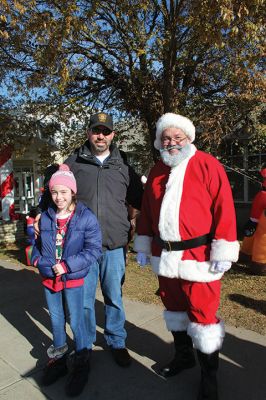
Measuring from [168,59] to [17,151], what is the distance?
357cm

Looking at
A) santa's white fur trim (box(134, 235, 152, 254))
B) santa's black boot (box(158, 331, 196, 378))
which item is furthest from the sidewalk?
santa's white fur trim (box(134, 235, 152, 254))

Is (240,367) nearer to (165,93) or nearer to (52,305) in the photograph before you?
(52,305)

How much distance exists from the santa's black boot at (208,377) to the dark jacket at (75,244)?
1.04 meters

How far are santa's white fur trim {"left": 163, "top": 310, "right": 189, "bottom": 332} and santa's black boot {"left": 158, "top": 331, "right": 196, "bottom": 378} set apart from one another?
0.34ft

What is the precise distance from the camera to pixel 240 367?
2.96 meters

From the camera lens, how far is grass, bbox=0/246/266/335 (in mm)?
3897

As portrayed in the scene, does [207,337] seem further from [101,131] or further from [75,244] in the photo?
[101,131]

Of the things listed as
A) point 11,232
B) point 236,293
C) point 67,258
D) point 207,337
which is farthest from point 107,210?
point 11,232

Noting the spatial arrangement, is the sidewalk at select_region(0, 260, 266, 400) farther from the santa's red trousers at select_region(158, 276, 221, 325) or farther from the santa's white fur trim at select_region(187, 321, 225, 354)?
the santa's red trousers at select_region(158, 276, 221, 325)

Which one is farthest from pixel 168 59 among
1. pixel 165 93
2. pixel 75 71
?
pixel 75 71

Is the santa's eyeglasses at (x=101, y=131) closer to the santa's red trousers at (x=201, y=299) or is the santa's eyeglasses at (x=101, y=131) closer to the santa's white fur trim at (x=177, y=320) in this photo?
the santa's red trousers at (x=201, y=299)

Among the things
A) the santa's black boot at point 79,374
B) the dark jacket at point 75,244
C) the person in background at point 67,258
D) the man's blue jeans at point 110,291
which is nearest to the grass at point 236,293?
the man's blue jeans at point 110,291

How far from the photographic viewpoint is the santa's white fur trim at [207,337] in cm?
250

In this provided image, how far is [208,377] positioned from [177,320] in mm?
432
